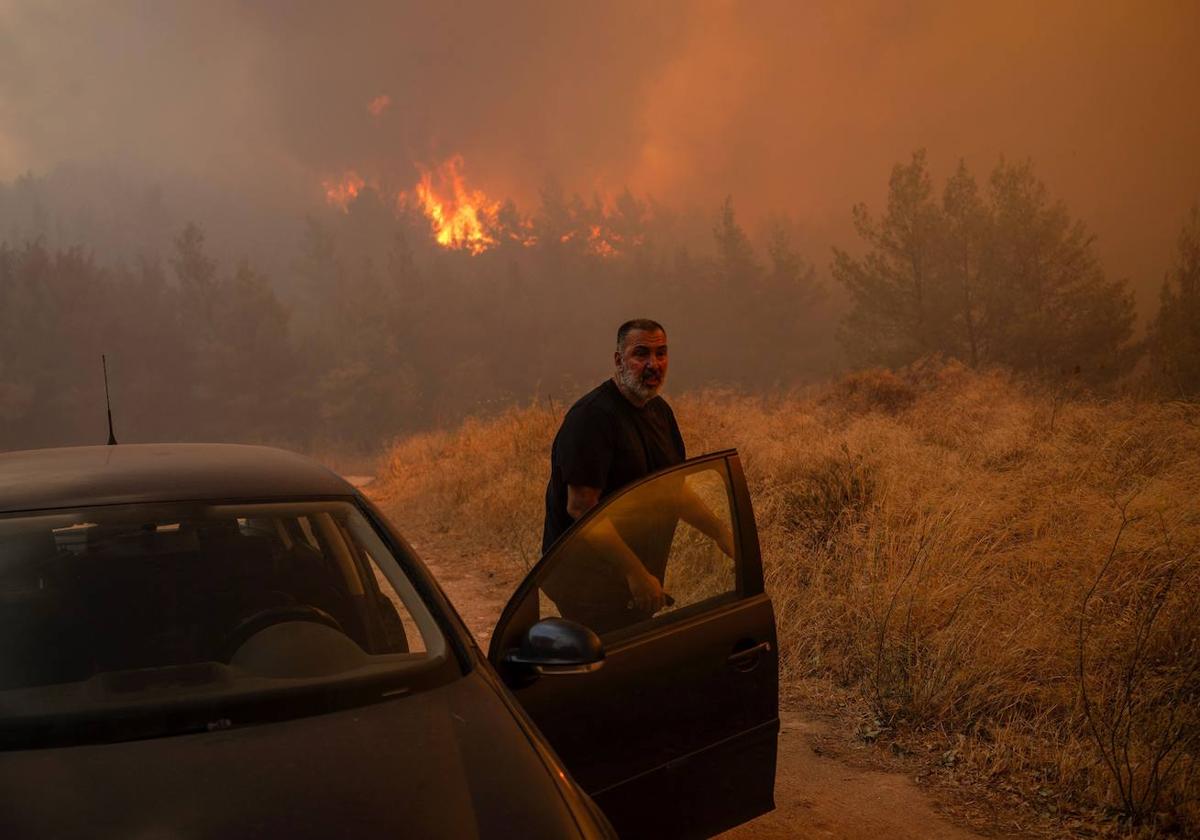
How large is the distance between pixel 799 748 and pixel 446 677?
3.01m

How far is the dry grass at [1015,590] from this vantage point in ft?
14.6

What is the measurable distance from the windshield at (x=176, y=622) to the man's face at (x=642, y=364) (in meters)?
1.61

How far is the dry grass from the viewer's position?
444 centimetres

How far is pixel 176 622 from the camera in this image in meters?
2.48

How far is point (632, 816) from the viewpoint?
2883 millimetres

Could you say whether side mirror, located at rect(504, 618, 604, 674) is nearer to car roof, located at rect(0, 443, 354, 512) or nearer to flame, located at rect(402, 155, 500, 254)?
car roof, located at rect(0, 443, 354, 512)

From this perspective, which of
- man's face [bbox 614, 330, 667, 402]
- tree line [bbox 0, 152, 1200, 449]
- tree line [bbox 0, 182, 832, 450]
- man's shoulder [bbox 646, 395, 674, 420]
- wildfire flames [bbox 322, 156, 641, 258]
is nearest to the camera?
man's face [bbox 614, 330, 667, 402]

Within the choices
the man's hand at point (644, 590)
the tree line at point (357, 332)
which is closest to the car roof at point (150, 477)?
the man's hand at point (644, 590)

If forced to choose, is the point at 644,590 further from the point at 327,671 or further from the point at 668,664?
the point at 327,671

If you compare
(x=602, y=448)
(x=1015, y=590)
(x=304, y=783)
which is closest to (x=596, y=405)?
(x=602, y=448)

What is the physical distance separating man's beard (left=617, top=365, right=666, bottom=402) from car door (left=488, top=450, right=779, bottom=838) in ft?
3.09

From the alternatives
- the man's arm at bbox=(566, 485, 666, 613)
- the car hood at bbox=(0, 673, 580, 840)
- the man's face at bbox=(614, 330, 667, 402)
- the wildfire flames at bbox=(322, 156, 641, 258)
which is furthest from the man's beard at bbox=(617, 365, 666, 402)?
the wildfire flames at bbox=(322, 156, 641, 258)

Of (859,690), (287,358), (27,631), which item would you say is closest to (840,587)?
(859,690)

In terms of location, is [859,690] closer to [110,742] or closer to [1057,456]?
[110,742]
